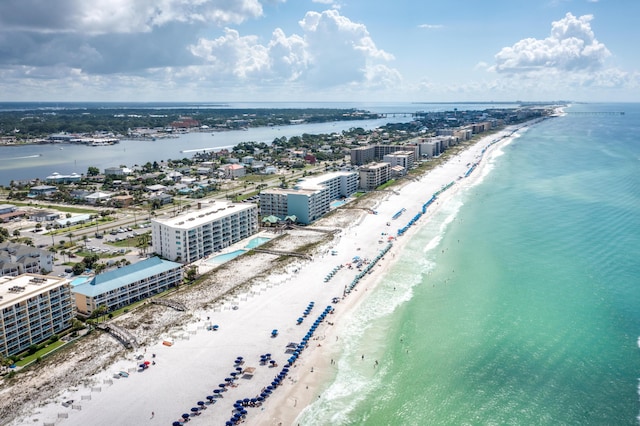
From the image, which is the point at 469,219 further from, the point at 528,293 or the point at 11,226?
the point at 11,226

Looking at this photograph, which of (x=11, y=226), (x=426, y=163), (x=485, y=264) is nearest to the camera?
(x=485, y=264)

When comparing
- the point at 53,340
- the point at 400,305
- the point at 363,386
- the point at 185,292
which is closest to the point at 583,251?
the point at 400,305

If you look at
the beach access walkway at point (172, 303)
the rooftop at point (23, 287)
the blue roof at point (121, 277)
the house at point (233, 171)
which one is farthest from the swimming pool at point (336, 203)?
the rooftop at point (23, 287)

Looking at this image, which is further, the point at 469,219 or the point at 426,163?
the point at 426,163

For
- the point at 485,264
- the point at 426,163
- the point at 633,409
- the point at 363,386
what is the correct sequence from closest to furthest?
the point at 633,409
the point at 363,386
the point at 485,264
the point at 426,163

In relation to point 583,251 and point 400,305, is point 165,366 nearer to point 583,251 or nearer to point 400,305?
point 400,305

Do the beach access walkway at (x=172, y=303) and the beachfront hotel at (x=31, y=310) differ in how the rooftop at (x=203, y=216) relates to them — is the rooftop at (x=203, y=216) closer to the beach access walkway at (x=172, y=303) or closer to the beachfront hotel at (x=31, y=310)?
the beach access walkway at (x=172, y=303)
